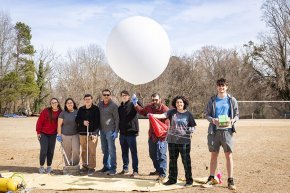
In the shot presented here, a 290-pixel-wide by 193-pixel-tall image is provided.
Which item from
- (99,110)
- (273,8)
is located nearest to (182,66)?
(273,8)

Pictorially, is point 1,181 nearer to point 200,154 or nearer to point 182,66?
point 200,154

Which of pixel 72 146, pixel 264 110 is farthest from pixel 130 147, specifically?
pixel 264 110

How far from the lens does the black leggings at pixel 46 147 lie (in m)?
7.58

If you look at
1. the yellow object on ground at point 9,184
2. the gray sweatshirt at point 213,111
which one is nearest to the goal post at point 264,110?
the gray sweatshirt at point 213,111

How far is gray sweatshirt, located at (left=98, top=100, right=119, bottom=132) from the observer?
7.44 m

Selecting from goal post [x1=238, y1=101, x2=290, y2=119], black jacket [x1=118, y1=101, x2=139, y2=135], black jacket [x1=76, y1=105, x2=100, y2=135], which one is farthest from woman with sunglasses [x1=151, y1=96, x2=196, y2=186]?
goal post [x1=238, y1=101, x2=290, y2=119]

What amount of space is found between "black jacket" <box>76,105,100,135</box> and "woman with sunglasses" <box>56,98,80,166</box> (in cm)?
17

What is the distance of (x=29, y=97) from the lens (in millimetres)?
44875

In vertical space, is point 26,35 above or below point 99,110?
above

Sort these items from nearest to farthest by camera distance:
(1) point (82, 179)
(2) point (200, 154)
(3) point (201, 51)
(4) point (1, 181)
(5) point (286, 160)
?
(4) point (1, 181), (1) point (82, 179), (5) point (286, 160), (2) point (200, 154), (3) point (201, 51)

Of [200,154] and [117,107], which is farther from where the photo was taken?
[200,154]

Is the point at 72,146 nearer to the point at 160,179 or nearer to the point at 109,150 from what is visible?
the point at 109,150

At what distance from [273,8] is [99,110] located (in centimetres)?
4265

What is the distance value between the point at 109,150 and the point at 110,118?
2.25 ft
